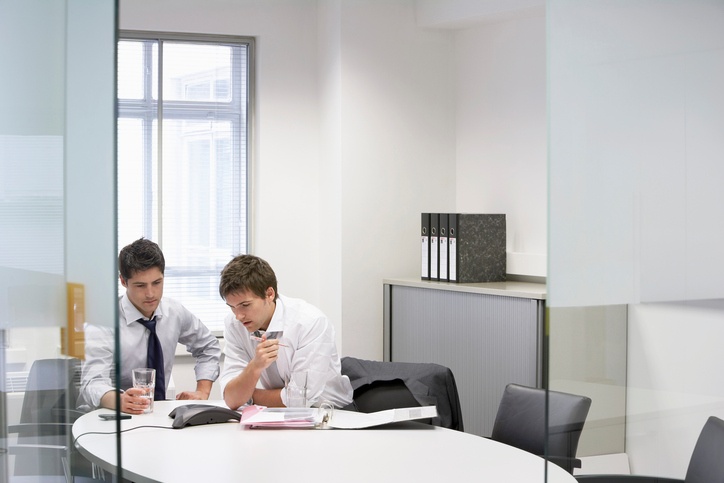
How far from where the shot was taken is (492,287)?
4.47 metres

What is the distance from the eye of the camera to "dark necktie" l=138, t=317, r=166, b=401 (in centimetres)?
340

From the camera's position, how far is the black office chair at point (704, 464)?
75.3 inches

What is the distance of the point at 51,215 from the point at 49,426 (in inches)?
17.4

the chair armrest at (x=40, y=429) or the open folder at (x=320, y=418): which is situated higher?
the chair armrest at (x=40, y=429)

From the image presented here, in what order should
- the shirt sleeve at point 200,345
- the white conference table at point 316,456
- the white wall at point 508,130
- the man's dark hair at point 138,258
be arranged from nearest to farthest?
1. the white conference table at point 316,456
2. the man's dark hair at point 138,258
3. the shirt sleeve at point 200,345
4. the white wall at point 508,130

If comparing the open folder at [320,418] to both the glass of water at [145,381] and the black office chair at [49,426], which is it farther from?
the black office chair at [49,426]

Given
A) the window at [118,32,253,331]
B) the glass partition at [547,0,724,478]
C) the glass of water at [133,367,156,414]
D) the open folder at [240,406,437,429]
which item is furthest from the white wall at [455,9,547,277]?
the glass partition at [547,0,724,478]

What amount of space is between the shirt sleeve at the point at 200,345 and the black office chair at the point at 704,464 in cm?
216

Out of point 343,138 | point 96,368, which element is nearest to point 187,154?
point 343,138

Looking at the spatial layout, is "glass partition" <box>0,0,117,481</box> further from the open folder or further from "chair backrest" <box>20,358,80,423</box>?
the open folder

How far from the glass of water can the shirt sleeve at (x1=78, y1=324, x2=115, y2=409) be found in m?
1.11

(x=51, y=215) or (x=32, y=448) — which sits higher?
(x=51, y=215)

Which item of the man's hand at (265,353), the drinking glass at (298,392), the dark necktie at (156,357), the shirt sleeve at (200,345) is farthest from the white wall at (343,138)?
the drinking glass at (298,392)

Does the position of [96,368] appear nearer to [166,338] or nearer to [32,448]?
[32,448]
